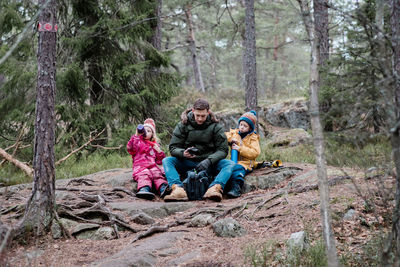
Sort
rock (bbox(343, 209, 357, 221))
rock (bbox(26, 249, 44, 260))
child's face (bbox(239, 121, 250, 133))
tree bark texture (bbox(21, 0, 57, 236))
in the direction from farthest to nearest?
child's face (bbox(239, 121, 250, 133))
rock (bbox(343, 209, 357, 221))
tree bark texture (bbox(21, 0, 57, 236))
rock (bbox(26, 249, 44, 260))

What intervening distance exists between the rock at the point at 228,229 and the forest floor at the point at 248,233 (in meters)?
0.08

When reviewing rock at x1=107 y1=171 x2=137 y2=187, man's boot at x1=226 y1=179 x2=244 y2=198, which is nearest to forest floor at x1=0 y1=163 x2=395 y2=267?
man's boot at x1=226 y1=179 x2=244 y2=198

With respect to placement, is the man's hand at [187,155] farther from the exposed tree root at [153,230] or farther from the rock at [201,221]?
the exposed tree root at [153,230]

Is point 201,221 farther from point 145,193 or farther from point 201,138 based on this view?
point 201,138

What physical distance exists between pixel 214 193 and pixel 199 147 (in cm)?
109

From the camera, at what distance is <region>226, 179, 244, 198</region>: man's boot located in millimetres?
6297

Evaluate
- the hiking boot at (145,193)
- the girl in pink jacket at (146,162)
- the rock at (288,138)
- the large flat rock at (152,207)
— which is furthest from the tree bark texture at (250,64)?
the large flat rock at (152,207)

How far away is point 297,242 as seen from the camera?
344 cm

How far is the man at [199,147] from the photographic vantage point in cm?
629

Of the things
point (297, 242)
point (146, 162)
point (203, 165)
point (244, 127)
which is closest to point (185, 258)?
point (297, 242)

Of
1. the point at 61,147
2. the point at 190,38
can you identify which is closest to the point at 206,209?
the point at 61,147

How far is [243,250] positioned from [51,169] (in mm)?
2519

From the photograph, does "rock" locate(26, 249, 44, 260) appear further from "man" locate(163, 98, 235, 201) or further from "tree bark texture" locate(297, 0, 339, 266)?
"man" locate(163, 98, 235, 201)

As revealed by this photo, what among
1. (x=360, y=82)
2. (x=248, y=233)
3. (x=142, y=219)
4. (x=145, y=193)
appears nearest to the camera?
(x=360, y=82)
